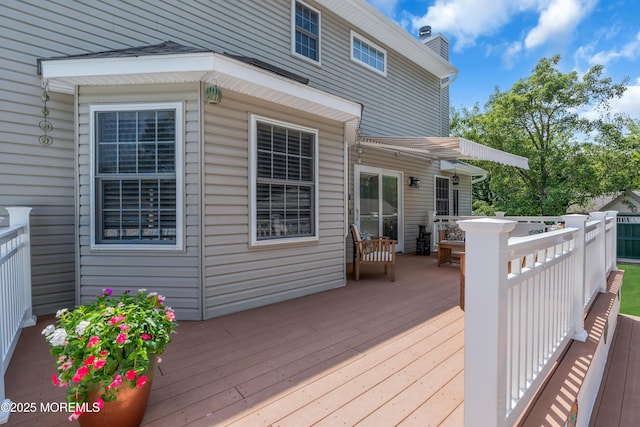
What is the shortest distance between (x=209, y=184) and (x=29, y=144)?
82.1 inches

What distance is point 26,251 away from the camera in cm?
330

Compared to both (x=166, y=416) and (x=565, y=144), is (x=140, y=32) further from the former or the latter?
(x=565, y=144)

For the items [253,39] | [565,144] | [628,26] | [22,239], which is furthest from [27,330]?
[628,26]

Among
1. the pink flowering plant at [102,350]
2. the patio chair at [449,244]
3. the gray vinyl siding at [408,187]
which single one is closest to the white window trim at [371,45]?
the gray vinyl siding at [408,187]

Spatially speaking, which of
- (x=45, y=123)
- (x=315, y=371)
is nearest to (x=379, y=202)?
(x=315, y=371)

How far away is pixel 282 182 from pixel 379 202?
4.05 meters

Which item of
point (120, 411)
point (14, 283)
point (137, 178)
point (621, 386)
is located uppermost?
point (137, 178)

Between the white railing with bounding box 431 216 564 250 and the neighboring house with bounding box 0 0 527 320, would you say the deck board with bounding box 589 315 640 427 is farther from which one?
the neighboring house with bounding box 0 0 527 320

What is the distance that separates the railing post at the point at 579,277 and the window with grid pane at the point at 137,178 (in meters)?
3.99

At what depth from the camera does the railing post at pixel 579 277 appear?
2.75 metres

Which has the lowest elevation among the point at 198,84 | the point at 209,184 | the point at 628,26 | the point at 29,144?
the point at 209,184

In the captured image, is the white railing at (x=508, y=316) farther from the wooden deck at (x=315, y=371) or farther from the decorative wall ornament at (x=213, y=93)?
the decorative wall ornament at (x=213, y=93)

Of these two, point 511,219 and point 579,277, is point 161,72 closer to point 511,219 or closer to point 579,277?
point 579,277

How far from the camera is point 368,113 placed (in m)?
7.47
